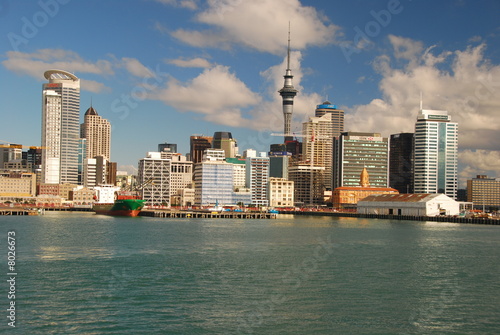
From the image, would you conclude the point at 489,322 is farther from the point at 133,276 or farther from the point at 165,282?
the point at 133,276

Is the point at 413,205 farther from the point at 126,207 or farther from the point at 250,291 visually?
the point at 250,291

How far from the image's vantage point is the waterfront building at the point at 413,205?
501ft

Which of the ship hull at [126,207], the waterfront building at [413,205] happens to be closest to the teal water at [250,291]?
the ship hull at [126,207]

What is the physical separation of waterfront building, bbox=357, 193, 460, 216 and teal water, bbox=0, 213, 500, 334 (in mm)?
94126

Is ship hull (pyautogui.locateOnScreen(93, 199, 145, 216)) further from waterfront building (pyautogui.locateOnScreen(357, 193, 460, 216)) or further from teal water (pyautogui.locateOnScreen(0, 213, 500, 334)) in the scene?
teal water (pyautogui.locateOnScreen(0, 213, 500, 334))

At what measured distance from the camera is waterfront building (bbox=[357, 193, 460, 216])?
6009 inches

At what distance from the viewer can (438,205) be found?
506 ft

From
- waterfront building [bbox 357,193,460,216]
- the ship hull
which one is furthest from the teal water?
waterfront building [bbox 357,193,460,216]

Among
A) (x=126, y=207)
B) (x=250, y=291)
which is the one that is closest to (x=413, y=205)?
(x=126, y=207)

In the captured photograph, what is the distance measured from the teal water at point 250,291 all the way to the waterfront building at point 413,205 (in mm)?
94126

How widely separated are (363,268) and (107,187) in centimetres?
14297

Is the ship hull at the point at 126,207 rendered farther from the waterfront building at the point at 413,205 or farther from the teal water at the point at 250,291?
the teal water at the point at 250,291

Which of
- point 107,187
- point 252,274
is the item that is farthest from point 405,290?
point 107,187

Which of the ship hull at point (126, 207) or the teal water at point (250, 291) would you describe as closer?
the teal water at point (250, 291)
